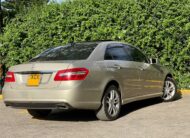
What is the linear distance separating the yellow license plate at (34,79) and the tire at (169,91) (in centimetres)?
390

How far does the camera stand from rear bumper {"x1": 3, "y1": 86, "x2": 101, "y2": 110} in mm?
7789

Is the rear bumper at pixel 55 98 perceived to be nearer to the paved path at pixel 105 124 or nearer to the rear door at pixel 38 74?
the rear door at pixel 38 74

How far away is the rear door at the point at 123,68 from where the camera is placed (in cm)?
875

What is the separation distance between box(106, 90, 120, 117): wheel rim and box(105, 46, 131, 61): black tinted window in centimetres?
68

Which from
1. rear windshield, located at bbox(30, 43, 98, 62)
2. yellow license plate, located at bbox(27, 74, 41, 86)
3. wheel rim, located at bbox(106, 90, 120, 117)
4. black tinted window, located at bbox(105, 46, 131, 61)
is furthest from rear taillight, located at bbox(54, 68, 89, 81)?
black tinted window, located at bbox(105, 46, 131, 61)

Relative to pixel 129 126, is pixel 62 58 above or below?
above

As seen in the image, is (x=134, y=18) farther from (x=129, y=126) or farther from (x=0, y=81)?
(x=129, y=126)

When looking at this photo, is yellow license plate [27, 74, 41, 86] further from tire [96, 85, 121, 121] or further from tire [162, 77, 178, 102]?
tire [162, 77, 178, 102]

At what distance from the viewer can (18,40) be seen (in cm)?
1431

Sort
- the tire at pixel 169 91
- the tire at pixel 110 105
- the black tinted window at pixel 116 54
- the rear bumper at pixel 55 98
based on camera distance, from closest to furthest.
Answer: the rear bumper at pixel 55 98 < the tire at pixel 110 105 < the black tinted window at pixel 116 54 < the tire at pixel 169 91

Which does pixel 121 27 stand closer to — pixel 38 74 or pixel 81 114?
pixel 81 114

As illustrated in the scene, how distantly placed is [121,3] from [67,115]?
5154mm

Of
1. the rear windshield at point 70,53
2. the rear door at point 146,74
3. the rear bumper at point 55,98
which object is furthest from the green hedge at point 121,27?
the rear bumper at point 55,98

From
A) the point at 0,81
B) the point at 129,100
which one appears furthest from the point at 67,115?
the point at 0,81
